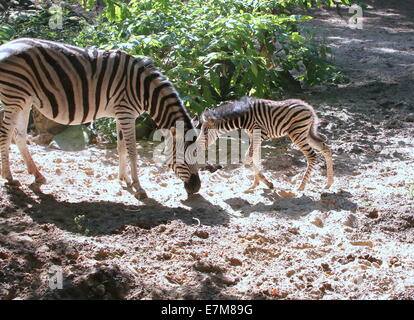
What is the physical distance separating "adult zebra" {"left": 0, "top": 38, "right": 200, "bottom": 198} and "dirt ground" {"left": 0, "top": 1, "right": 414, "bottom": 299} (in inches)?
25.2

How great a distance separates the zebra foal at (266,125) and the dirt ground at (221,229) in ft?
1.44

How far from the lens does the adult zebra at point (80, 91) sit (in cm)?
608

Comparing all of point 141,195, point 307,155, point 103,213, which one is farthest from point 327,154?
point 103,213

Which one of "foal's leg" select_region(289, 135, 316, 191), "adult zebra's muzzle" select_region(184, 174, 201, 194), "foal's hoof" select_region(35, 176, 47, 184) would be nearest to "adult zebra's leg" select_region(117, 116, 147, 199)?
"adult zebra's muzzle" select_region(184, 174, 201, 194)

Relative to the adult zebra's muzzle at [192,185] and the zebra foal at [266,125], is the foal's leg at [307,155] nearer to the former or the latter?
the zebra foal at [266,125]

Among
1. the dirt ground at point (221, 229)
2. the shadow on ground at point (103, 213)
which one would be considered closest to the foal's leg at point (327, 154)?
the dirt ground at point (221, 229)

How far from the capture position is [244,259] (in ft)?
15.8

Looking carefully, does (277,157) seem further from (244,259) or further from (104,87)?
(244,259)

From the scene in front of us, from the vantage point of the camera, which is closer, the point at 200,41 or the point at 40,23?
the point at 200,41

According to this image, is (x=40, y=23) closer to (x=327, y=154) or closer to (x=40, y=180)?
(x=40, y=180)

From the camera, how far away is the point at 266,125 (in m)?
7.27

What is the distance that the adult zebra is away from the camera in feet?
19.9

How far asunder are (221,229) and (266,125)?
2.28 m

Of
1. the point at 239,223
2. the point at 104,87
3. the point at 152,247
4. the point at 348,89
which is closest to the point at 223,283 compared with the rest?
the point at 152,247
